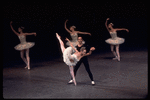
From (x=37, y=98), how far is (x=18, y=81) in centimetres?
157

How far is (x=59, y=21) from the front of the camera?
421 inches

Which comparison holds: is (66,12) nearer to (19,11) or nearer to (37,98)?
(19,11)

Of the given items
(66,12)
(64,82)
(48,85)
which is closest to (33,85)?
(48,85)

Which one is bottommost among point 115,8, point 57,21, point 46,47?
point 46,47

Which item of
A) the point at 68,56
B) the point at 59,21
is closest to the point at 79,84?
the point at 68,56

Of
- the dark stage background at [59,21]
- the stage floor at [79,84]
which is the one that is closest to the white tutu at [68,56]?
the stage floor at [79,84]

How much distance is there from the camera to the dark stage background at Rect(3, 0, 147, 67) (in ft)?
30.4

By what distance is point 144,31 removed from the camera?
1345 cm

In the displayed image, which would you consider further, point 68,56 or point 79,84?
point 79,84

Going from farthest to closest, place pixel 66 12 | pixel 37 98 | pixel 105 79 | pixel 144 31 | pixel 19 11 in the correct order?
pixel 144 31
pixel 66 12
pixel 19 11
pixel 105 79
pixel 37 98

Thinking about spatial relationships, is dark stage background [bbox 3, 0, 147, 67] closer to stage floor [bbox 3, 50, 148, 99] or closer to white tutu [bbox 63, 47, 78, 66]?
stage floor [bbox 3, 50, 148, 99]

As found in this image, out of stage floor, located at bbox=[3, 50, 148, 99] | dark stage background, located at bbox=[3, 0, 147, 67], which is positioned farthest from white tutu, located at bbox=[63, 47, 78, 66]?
dark stage background, located at bbox=[3, 0, 147, 67]

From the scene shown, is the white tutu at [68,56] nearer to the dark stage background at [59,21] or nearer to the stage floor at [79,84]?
the stage floor at [79,84]

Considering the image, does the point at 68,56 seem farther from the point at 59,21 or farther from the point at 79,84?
the point at 59,21
